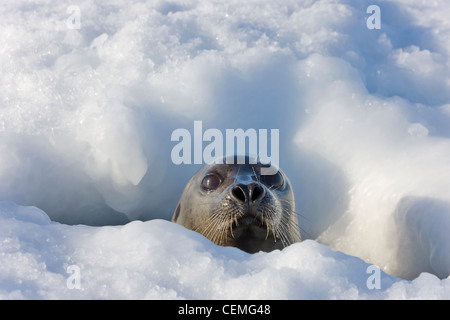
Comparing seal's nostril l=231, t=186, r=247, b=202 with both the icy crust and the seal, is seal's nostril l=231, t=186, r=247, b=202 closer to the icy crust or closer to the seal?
the seal

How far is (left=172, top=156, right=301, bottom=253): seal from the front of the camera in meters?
4.07

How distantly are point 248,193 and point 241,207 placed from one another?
11cm

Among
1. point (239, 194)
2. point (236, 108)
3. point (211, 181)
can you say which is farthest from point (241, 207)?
point (236, 108)

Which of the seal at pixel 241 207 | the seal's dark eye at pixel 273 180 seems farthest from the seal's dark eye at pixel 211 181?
the seal's dark eye at pixel 273 180

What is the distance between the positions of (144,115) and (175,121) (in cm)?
31

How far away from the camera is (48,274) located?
8.96 ft

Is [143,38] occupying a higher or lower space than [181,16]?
lower

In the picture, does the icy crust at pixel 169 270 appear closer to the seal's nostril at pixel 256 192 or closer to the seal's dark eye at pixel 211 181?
→ the seal's nostril at pixel 256 192

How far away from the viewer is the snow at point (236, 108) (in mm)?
4566

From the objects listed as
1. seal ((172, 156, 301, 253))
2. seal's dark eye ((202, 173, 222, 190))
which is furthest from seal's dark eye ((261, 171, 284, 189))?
seal's dark eye ((202, 173, 222, 190))

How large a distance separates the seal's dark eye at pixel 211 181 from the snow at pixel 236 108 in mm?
Answer: 477
